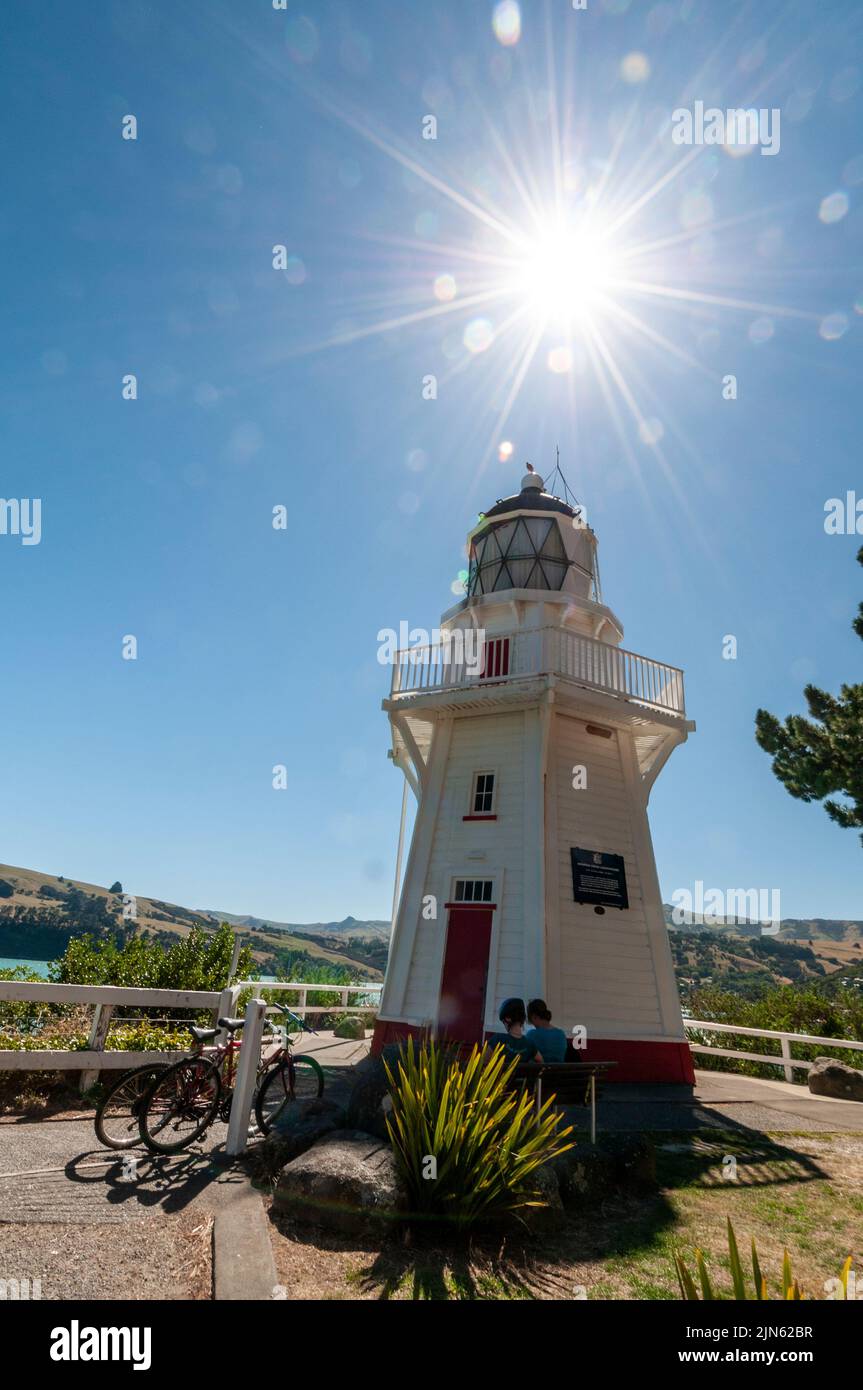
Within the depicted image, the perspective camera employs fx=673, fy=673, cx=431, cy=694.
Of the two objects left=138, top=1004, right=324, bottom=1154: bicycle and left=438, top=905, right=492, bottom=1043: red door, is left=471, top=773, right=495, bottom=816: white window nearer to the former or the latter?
left=438, top=905, right=492, bottom=1043: red door

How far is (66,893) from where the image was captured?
146m

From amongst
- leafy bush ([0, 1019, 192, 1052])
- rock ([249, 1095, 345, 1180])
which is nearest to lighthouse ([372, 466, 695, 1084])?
leafy bush ([0, 1019, 192, 1052])

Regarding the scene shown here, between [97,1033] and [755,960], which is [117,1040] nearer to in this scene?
[97,1033]

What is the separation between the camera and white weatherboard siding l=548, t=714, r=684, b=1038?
1140cm

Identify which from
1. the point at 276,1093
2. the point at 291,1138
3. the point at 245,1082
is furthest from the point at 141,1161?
the point at 276,1093

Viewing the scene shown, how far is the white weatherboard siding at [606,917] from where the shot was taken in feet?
37.4

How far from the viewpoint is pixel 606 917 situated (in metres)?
12.2

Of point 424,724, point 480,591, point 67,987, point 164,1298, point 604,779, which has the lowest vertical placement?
point 164,1298

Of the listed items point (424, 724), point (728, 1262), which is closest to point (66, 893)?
point (424, 724)

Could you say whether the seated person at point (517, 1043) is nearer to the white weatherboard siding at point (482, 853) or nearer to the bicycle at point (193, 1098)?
the bicycle at point (193, 1098)

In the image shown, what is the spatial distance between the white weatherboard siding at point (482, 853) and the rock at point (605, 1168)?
466 centimetres

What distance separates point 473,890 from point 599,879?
232 cm

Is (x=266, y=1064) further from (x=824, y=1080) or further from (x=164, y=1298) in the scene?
(x=824, y=1080)

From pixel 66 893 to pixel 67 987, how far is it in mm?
161907
